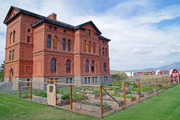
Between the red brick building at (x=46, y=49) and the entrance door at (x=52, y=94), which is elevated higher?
the red brick building at (x=46, y=49)

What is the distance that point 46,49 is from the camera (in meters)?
24.3

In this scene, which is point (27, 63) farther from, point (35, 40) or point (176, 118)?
point (176, 118)

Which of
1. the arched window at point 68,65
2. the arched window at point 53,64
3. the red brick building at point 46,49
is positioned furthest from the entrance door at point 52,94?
the arched window at point 68,65

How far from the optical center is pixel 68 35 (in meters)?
28.7

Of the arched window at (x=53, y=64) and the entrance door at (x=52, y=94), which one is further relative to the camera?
the arched window at (x=53, y=64)

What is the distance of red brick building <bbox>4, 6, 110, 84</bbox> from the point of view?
79.8ft

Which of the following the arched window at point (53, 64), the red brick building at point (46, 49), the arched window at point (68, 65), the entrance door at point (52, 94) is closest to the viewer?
the entrance door at point (52, 94)

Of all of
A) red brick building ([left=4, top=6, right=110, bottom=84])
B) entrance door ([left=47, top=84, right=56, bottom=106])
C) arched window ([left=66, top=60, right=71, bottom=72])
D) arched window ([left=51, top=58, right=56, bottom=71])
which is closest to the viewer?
entrance door ([left=47, top=84, right=56, bottom=106])

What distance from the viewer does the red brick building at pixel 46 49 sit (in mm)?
24328

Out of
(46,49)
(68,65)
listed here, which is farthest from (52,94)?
(68,65)

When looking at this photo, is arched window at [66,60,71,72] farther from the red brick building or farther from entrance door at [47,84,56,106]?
entrance door at [47,84,56,106]

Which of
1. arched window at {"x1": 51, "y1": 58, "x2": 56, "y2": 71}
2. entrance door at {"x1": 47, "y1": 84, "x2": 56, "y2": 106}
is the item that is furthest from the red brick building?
entrance door at {"x1": 47, "y1": 84, "x2": 56, "y2": 106}

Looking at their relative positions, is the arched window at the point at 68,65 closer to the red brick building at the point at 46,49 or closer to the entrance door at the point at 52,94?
the red brick building at the point at 46,49

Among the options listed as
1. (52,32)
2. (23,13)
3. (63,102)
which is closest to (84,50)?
(52,32)
